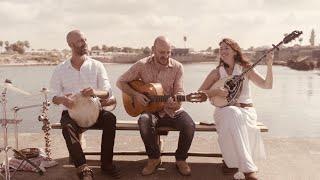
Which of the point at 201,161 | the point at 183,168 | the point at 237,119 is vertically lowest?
the point at 201,161

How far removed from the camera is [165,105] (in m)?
5.64

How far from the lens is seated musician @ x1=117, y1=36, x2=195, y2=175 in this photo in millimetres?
5516

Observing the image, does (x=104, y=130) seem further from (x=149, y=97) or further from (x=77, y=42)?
(x=77, y=42)

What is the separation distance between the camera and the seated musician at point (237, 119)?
5020mm

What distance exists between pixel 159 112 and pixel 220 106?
2.48ft

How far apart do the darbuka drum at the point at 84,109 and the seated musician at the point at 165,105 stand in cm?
48

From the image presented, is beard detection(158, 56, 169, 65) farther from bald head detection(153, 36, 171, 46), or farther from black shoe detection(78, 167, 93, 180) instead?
black shoe detection(78, 167, 93, 180)

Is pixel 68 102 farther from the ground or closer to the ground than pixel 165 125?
farther from the ground

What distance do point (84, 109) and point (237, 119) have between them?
5.56ft

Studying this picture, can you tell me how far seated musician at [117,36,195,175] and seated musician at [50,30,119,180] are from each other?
11.7 inches

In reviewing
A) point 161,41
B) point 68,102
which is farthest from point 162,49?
A: point 68,102

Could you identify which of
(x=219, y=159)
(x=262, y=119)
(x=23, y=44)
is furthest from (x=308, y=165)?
(x=23, y=44)

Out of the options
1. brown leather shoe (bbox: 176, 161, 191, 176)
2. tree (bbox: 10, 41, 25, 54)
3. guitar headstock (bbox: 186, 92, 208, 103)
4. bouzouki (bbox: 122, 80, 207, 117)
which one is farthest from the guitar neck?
tree (bbox: 10, 41, 25, 54)

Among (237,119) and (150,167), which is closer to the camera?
(237,119)
